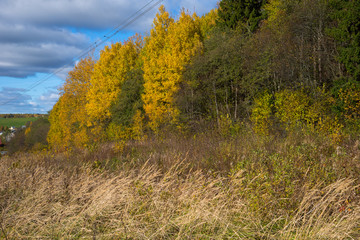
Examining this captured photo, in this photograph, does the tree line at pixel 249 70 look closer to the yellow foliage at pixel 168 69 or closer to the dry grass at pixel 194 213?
the yellow foliage at pixel 168 69

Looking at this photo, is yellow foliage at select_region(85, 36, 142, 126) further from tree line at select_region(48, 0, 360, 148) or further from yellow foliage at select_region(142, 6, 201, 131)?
yellow foliage at select_region(142, 6, 201, 131)

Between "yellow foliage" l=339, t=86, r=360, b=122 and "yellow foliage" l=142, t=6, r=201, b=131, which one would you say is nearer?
"yellow foliage" l=339, t=86, r=360, b=122

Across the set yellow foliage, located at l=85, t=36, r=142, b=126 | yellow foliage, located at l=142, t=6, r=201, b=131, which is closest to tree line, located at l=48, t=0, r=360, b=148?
yellow foliage, located at l=142, t=6, r=201, b=131

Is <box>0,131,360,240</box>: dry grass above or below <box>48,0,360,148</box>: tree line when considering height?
below

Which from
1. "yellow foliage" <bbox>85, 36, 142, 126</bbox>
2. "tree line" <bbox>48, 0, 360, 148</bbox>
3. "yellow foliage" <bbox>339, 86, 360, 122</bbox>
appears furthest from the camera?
"yellow foliage" <bbox>85, 36, 142, 126</bbox>

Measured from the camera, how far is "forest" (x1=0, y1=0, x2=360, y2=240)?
4.55m

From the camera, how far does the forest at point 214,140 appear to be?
455 cm

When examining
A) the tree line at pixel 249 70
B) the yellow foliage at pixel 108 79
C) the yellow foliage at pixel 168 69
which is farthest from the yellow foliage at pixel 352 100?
the yellow foliage at pixel 108 79

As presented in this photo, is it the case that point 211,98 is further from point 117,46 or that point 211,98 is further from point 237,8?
point 117,46

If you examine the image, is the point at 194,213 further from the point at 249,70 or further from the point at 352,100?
the point at 249,70

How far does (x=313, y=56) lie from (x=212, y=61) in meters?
6.41

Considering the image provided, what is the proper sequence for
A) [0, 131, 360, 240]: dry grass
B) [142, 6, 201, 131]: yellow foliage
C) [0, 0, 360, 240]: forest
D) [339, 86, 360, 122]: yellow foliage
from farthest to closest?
[142, 6, 201, 131]: yellow foliage
[339, 86, 360, 122]: yellow foliage
[0, 0, 360, 240]: forest
[0, 131, 360, 240]: dry grass

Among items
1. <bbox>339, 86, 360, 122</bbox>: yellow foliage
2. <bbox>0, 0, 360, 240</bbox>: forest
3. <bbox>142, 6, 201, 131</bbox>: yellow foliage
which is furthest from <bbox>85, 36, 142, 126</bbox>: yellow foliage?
<bbox>339, 86, 360, 122</bbox>: yellow foliage

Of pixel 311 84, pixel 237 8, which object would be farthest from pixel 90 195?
pixel 237 8
